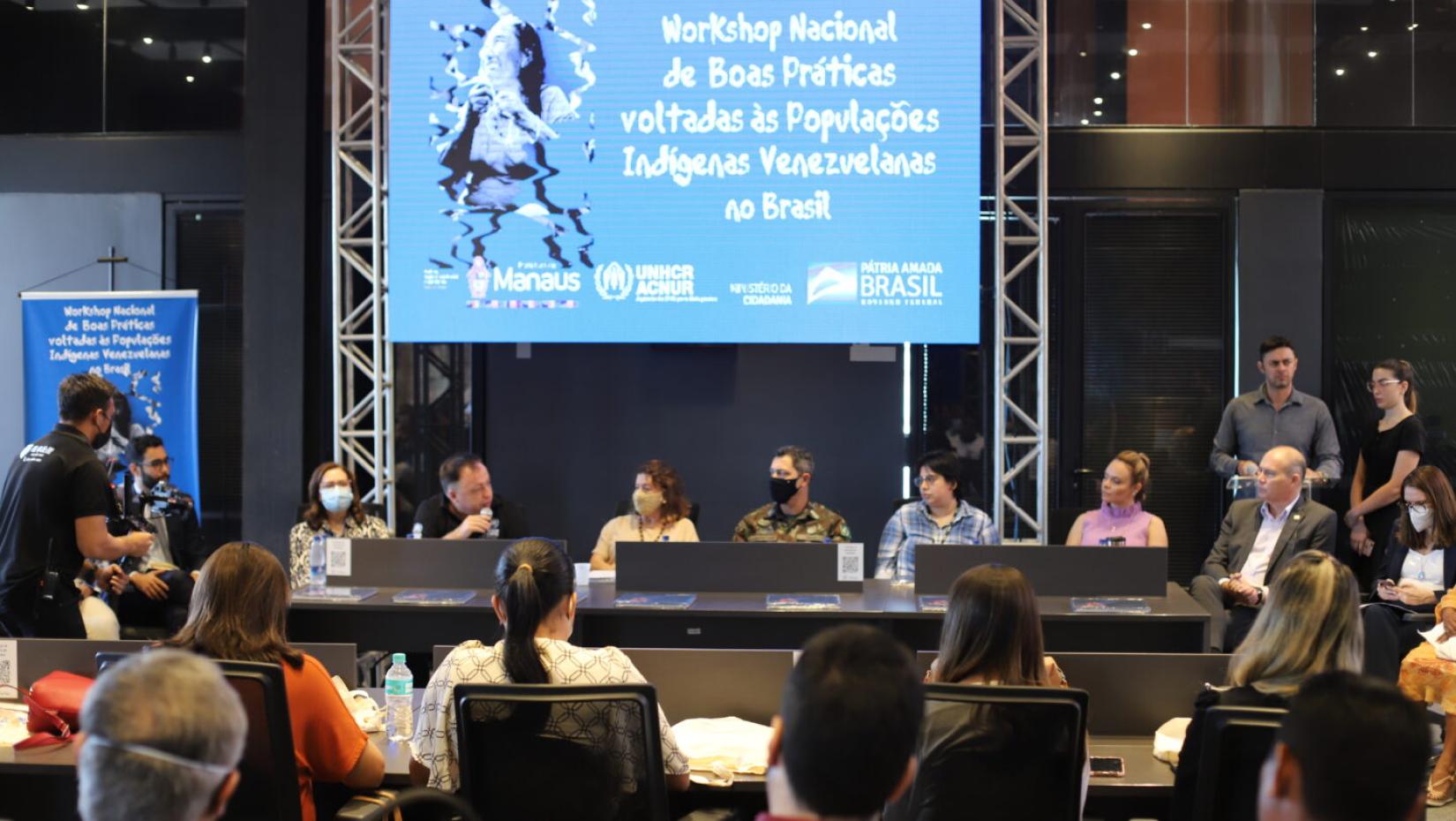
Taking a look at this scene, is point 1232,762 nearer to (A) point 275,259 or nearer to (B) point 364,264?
(B) point 364,264

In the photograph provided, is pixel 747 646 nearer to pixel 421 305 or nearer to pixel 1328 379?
pixel 421 305

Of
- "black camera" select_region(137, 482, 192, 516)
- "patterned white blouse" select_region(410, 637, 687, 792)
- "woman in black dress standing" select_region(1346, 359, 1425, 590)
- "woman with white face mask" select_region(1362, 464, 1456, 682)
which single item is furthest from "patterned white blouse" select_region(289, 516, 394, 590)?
"woman in black dress standing" select_region(1346, 359, 1425, 590)

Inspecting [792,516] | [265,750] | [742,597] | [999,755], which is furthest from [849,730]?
[792,516]

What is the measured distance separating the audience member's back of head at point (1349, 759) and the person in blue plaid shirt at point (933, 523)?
152 inches

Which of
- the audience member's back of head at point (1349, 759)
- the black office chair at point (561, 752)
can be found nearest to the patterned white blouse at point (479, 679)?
the black office chair at point (561, 752)

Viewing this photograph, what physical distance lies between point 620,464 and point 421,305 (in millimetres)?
1436

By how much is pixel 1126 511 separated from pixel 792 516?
4.82 feet

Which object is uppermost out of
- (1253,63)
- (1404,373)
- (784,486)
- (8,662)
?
(1253,63)

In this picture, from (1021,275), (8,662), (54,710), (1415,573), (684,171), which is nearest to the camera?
(54,710)

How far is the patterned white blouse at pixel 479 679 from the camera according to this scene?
2.67 m

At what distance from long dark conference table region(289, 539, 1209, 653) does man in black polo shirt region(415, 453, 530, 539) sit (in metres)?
0.43

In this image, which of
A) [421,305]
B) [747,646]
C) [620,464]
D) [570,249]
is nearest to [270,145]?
[421,305]

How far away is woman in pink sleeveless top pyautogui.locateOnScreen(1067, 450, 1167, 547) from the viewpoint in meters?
5.64

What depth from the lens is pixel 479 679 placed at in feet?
8.84
